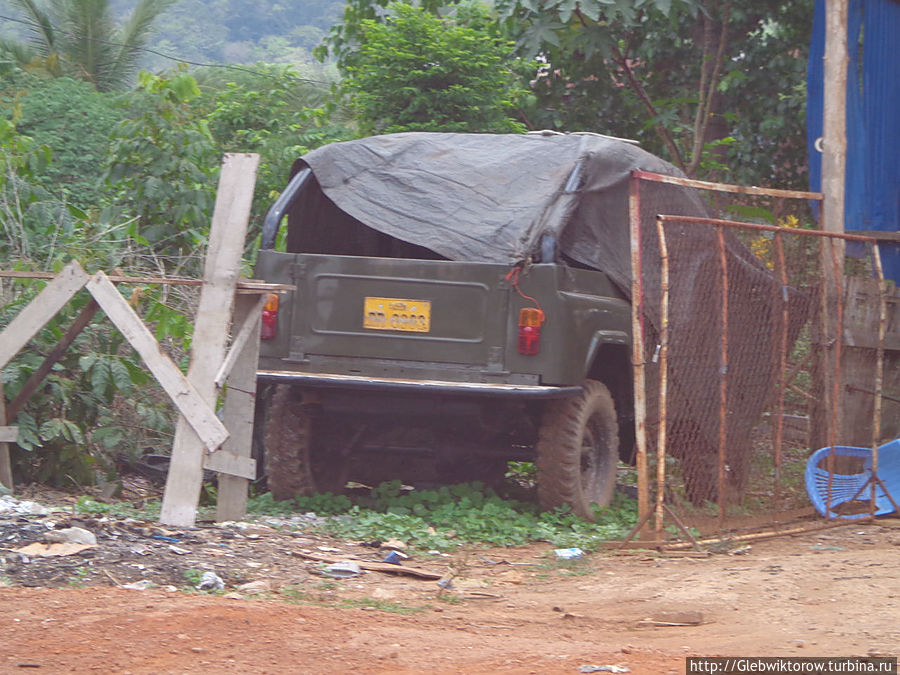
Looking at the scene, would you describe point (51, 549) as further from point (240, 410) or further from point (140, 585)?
point (240, 410)

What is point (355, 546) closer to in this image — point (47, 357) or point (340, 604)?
point (340, 604)

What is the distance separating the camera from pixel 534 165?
24.2 ft

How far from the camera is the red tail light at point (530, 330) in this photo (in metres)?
6.58

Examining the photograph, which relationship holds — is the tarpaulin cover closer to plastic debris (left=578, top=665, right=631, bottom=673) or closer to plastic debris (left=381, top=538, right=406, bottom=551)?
plastic debris (left=381, top=538, right=406, bottom=551)

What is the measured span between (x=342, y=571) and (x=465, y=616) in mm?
928

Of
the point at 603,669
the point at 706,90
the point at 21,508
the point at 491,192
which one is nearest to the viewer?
the point at 603,669

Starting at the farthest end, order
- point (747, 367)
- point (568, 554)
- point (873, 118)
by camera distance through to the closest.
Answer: point (873, 118) < point (747, 367) < point (568, 554)

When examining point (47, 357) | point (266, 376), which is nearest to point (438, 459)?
point (266, 376)

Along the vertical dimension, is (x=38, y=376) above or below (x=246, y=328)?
below

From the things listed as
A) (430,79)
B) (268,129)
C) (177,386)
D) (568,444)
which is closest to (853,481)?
(568,444)

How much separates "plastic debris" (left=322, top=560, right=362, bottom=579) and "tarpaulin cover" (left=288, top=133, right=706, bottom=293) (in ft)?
7.17

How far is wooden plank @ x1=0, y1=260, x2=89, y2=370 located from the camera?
20.2 feet

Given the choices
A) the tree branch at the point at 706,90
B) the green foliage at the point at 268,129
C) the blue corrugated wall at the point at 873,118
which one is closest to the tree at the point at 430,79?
the green foliage at the point at 268,129

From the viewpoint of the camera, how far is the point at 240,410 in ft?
21.0
